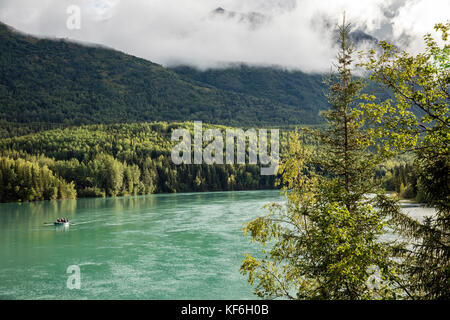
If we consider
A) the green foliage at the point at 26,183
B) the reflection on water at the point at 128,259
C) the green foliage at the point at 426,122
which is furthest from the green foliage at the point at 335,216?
the green foliage at the point at 26,183

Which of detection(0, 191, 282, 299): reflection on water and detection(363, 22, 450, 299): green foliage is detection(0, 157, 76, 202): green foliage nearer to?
detection(0, 191, 282, 299): reflection on water

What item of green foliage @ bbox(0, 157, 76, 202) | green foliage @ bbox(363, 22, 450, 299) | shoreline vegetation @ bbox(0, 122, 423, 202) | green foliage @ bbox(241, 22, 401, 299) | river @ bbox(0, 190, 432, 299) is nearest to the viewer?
green foliage @ bbox(363, 22, 450, 299)

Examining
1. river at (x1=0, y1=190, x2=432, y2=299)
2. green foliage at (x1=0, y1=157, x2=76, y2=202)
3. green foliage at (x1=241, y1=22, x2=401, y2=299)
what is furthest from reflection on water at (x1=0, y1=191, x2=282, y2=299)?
green foliage at (x1=0, y1=157, x2=76, y2=202)

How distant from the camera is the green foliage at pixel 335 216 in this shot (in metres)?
8.49

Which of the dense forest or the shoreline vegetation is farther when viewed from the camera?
the dense forest

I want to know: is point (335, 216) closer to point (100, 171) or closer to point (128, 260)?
point (128, 260)

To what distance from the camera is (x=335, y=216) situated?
27.0ft

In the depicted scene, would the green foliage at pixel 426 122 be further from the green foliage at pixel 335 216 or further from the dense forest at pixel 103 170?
the dense forest at pixel 103 170

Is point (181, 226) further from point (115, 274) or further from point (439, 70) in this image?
point (439, 70)

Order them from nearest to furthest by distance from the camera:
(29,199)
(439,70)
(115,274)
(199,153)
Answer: (439,70), (115,274), (29,199), (199,153)

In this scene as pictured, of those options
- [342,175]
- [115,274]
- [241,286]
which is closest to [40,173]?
[115,274]

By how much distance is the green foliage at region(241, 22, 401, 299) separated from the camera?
8.49 m

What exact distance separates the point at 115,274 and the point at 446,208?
25184 mm
